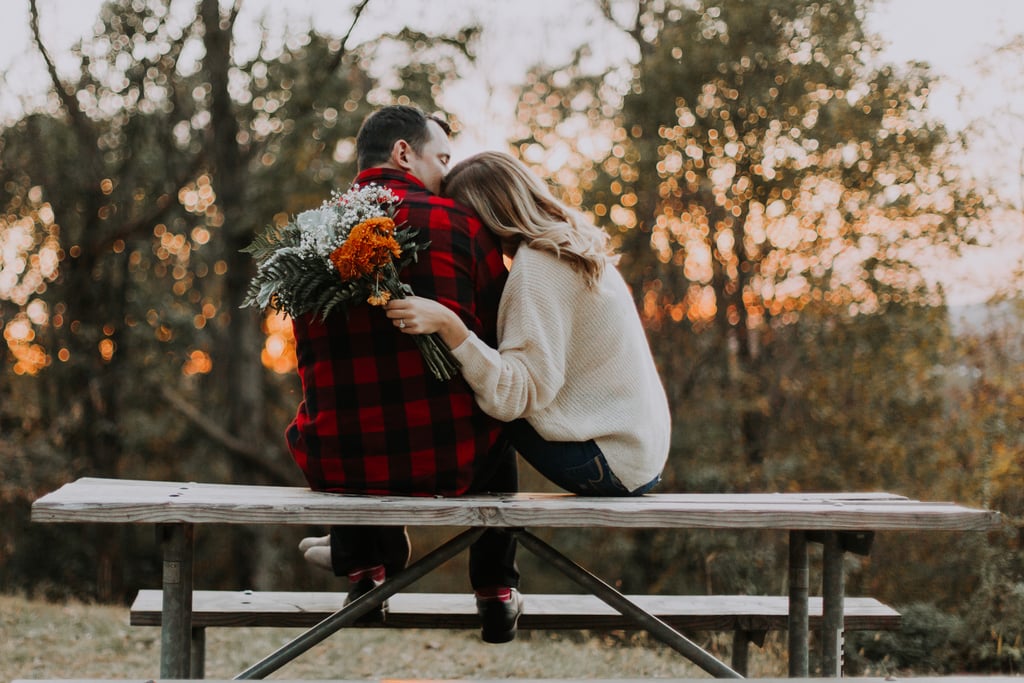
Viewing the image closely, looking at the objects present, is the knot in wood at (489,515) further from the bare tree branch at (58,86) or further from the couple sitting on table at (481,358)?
the bare tree branch at (58,86)

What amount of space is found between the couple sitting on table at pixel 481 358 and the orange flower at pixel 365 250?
12 centimetres

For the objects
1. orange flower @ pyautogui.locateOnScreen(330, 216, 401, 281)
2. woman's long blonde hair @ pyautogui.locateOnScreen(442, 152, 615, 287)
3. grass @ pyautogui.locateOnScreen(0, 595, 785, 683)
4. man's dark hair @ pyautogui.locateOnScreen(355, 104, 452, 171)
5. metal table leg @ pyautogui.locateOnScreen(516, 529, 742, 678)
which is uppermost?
man's dark hair @ pyautogui.locateOnScreen(355, 104, 452, 171)

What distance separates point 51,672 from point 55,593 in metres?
6.71

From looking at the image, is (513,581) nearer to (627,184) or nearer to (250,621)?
(250,621)

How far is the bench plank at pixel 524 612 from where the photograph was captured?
3648mm

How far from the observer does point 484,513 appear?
101 inches

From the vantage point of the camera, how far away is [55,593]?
36.4ft

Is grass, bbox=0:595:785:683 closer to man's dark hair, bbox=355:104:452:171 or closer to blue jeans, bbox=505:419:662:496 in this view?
blue jeans, bbox=505:419:662:496

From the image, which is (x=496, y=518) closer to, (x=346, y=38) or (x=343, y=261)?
(x=343, y=261)

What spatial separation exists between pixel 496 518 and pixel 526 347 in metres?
0.51

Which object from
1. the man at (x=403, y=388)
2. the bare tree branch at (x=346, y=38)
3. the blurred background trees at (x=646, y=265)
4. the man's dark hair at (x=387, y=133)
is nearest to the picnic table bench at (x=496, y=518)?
the man at (x=403, y=388)

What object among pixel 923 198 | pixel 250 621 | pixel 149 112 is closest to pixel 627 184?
pixel 923 198

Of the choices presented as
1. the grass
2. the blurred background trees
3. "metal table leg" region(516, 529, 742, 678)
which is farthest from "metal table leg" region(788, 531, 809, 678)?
the blurred background trees

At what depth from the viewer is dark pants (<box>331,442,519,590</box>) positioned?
326 cm
